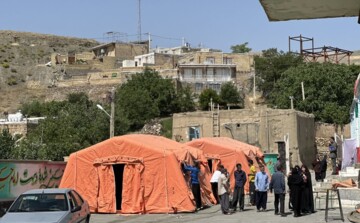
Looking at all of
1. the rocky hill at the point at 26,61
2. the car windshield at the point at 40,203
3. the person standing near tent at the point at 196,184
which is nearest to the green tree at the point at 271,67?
the rocky hill at the point at 26,61

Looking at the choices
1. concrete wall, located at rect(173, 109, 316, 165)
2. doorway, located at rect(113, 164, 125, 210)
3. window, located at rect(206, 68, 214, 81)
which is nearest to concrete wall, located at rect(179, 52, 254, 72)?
window, located at rect(206, 68, 214, 81)

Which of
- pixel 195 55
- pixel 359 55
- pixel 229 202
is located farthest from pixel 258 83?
pixel 229 202

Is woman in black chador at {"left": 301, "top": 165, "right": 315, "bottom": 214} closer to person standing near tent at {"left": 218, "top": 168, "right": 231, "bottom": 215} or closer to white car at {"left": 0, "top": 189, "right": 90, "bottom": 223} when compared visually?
person standing near tent at {"left": 218, "top": 168, "right": 231, "bottom": 215}

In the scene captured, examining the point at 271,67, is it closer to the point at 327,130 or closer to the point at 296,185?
the point at 327,130

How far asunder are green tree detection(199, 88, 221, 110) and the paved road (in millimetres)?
54532

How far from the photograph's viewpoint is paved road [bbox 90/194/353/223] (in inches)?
657

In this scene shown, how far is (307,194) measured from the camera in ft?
58.7

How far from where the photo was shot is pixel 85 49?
135 metres

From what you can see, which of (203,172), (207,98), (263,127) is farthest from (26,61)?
(203,172)

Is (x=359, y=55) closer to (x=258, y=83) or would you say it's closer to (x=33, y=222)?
(x=258, y=83)

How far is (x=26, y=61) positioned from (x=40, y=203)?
113m

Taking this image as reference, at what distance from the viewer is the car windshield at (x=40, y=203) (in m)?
13.3

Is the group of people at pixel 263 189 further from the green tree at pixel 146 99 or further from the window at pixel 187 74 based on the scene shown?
the window at pixel 187 74

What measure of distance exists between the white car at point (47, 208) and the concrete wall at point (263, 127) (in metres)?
33.0
